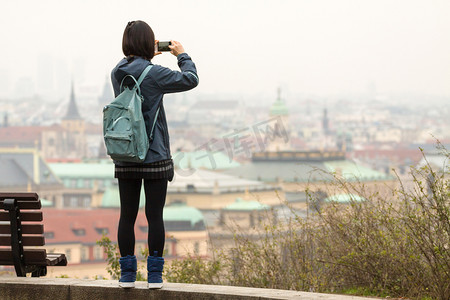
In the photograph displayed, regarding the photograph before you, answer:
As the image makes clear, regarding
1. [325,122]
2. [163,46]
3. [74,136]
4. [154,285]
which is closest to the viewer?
[154,285]

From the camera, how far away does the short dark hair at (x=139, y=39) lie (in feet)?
10.5

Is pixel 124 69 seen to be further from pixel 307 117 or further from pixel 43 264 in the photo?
pixel 307 117

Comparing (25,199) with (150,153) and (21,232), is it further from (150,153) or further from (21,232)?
(150,153)

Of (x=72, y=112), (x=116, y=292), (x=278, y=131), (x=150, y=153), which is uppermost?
(x=72, y=112)

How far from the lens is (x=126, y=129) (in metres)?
3.09

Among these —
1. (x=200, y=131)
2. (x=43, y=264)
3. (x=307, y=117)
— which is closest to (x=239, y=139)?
(x=200, y=131)

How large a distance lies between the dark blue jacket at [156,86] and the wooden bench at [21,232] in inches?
19.4

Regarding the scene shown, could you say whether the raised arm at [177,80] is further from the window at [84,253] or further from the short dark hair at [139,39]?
the window at [84,253]

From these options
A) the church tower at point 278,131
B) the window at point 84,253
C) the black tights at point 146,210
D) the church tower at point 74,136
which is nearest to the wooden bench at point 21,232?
the black tights at point 146,210

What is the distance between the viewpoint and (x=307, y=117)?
529 ft

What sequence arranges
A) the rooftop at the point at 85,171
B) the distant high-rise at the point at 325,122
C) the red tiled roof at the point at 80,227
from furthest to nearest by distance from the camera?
the distant high-rise at the point at 325,122, the rooftop at the point at 85,171, the red tiled roof at the point at 80,227

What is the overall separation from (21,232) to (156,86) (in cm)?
80

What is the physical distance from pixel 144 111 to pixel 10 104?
166 meters

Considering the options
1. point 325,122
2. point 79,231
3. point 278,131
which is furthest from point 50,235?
point 325,122
